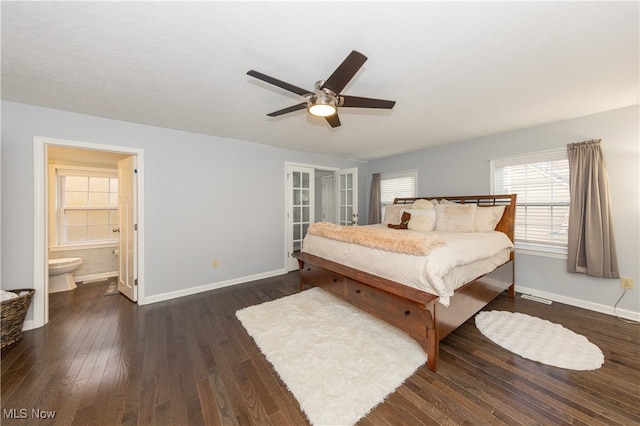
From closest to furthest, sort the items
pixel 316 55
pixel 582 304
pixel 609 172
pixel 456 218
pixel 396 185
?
pixel 316 55 → pixel 609 172 → pixel 582 304 → pixel 456 218 → pixel 396 185

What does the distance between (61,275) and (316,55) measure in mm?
4727

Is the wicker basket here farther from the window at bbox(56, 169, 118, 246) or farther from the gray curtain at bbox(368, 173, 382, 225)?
the gray curtain at bbox(368, 173, 382, 225)

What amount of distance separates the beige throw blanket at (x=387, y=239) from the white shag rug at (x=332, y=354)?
0.86 meters

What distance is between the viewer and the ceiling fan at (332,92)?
145 cm

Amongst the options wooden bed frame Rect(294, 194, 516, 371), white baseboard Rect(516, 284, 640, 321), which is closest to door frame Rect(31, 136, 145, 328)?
wooden bed frame Rect(294, 194, 516, 371)

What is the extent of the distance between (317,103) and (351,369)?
6.85 ft

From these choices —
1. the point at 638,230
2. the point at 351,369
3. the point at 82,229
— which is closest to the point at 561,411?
the point at 351,369

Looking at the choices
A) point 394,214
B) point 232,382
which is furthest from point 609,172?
point 232,382

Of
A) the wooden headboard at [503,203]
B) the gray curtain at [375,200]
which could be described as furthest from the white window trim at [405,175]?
the wooden headboard at [503,203]

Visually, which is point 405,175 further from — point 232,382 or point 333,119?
point 232,382

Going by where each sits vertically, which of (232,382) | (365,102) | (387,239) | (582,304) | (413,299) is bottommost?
(232,382)

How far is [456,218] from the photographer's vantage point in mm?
3400

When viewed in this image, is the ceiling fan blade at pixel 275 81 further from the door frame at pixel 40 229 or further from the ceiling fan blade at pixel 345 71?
the door frame at pixel 40 229

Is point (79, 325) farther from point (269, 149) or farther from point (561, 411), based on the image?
point (561, 411)
